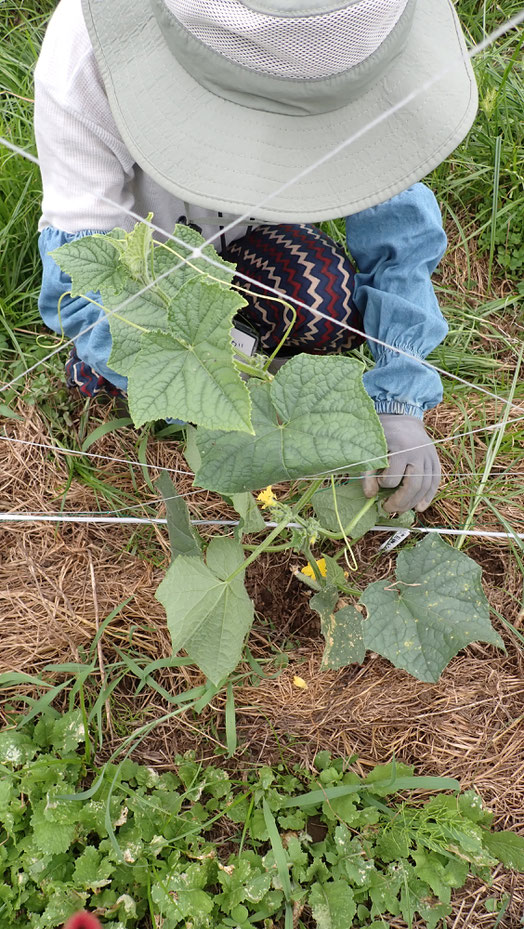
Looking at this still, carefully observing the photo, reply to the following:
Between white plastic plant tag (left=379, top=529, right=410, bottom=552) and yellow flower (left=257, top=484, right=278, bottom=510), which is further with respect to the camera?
white plastic plant tag (left=379, top=529, right=410, bottom=552)

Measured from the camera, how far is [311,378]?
33.1 inches

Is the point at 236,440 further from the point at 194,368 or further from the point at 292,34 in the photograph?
the point at 292,34

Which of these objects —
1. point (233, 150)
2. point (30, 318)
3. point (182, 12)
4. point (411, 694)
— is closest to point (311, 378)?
Result: point (233, 150)

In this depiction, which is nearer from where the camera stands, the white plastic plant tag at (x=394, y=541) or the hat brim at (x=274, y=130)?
the hat brim at (x=274, y=130)

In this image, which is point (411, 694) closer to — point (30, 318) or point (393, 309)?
point (393, 309)

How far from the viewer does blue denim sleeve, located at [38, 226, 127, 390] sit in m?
1.22

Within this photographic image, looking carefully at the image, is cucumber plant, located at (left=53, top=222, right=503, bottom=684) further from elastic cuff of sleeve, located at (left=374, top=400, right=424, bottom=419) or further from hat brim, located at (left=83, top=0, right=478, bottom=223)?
elastic cuff of sleeve, located at (left=374, top=400, right=424, bottom=419)

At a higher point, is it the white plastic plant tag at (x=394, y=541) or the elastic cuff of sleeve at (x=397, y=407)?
the elastic cuff of sleeve at (x=397, y=407)

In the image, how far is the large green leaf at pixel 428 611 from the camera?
1.06 m

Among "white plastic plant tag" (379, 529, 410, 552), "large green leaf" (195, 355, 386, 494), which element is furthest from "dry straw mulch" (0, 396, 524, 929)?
"large green leaf" (195, 355, 386, 494)

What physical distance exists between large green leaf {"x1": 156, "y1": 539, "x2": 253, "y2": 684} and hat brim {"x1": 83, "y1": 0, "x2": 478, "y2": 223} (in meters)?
0.48

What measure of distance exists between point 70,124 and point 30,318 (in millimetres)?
653

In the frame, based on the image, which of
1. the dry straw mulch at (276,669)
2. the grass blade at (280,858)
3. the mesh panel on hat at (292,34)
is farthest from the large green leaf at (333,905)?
the mesh panel on hat at (292,34)

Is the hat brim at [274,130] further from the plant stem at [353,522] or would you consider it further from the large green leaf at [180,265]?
the plant stem at [353,522]
